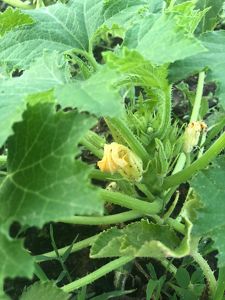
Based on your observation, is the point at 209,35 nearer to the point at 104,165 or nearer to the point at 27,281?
the point at 104,165

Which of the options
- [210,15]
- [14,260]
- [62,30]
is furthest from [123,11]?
[14,260]

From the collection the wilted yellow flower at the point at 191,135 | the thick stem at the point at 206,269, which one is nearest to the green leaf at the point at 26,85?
the wilted yellow flower at the point at 191,135

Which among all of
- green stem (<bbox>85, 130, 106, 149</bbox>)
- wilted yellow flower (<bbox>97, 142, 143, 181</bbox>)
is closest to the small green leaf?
wilted yellow flower (<bbox>97, 142, 143, 181</bbox>)

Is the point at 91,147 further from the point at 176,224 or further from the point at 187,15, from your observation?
the point at 187,15

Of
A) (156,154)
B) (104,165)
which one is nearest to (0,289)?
(104,165)

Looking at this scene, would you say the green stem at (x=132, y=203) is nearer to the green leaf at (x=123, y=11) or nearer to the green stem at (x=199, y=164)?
the green stem at (x=199, y=164)

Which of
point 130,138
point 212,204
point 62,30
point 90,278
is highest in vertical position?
point 62,30
